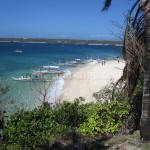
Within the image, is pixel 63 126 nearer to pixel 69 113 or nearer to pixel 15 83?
pixel 69 113

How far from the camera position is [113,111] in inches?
421

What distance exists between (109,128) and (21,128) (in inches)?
100

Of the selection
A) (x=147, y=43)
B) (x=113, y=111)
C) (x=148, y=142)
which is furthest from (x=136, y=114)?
(x=147, y=43)

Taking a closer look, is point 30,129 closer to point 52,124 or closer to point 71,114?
point 52,124

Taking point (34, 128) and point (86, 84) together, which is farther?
point (86, 84)

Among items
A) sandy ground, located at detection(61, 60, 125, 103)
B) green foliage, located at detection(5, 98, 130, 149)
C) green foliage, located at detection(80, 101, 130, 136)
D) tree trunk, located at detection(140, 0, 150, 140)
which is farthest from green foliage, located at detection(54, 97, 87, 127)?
sandy ground, located at detection(61, 60, 125, 103)

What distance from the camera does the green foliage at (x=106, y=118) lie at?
10711mm

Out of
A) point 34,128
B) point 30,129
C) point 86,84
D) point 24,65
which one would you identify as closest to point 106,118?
point 34,128

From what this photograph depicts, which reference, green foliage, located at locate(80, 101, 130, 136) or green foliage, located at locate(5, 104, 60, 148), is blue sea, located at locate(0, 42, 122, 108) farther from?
green foliage, located at locate(5, 104, 60, 148)

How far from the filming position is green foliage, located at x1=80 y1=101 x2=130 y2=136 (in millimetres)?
10711

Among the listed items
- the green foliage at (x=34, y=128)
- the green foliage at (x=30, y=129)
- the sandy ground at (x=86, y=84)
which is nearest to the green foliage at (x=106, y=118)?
the green foliage at (x=34, y=128)

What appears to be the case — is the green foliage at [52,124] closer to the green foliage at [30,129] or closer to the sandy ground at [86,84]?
the green foliage at [30,129]

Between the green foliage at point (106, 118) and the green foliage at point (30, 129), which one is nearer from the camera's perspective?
the green foliage at point (30, 129)

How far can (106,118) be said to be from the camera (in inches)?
428
